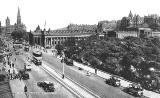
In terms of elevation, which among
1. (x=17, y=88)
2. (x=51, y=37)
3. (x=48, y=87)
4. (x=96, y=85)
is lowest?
(x=96, y=85)

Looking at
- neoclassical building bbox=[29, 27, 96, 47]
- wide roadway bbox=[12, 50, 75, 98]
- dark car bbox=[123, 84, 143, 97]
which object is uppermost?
neoclassical building bbox=[29, 27, 96, 47]

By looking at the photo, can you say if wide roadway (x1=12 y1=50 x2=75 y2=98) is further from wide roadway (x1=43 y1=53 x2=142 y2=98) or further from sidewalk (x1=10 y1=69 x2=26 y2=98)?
wide roadway (x1=43 y1=53 x2=142 y2=98)

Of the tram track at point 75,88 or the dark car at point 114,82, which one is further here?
the dark car at point 114,82

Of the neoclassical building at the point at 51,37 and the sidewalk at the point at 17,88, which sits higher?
the neoclassical building at the point at 51,37

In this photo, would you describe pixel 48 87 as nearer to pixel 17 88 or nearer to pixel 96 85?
pixel 17 88

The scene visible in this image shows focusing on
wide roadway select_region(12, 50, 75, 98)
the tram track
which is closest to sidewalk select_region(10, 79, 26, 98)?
wide roadway select_region(12, 50, 75, 98)

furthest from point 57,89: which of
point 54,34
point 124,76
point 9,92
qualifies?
point 54,34

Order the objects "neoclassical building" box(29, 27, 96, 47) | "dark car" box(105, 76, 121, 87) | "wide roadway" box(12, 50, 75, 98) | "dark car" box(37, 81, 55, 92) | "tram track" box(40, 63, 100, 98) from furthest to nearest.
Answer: "neoclassical building" box(29, 27, 96, 47)
"dark car" box(105, 76, 121, 87)
"dark car" box(37, 81, 55, 92)
"tram track" box(40, 63, 100, 98)
"wide roadway" box(12, 50, 75, 98)

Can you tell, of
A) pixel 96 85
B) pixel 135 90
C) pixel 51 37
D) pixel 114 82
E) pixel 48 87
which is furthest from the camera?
pixel 51 37

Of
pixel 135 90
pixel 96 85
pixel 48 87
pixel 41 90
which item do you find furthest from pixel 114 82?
pixel 41 90

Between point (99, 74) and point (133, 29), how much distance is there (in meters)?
86.9

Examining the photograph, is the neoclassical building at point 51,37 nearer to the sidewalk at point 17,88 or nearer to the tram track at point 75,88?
the tram track at point 75,88

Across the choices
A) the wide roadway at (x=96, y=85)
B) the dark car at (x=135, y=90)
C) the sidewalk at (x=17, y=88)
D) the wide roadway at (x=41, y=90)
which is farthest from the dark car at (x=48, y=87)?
the dark car at (x=135, y=90)

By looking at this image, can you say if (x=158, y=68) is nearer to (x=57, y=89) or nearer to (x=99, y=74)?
(x=99, y=74)
